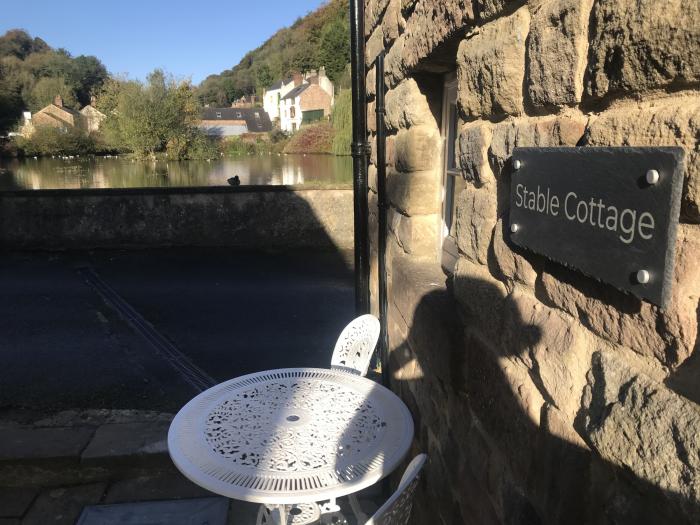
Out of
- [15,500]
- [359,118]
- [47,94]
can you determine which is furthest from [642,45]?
[47,94]

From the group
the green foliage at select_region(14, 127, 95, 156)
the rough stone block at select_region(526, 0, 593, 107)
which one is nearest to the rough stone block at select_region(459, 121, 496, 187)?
the rough stone block at select_region(526, 0, 593, 107)

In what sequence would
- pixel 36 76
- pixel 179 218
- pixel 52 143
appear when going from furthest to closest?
pixel 36 76
pixel 52 143
pixel 179 218

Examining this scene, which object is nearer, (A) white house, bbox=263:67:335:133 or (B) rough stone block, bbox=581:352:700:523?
(B) rough stone block, bbox=581:352:700:523

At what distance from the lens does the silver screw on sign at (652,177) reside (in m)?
0.85

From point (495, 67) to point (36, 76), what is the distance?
99.9m

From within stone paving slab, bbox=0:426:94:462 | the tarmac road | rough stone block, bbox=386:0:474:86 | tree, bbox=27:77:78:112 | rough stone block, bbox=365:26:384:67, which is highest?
tree, bbox=27:77:78:112

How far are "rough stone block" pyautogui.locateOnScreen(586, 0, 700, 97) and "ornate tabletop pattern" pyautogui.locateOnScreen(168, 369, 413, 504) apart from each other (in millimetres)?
1380

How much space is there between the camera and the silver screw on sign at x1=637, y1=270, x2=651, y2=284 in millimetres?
875

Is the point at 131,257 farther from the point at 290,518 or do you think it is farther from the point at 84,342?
the point at 290,518

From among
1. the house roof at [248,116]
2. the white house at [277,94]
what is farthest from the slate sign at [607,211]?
the white house at [277,94]

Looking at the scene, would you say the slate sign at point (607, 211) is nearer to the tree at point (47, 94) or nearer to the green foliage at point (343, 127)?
the green foliage at point (343, 127)

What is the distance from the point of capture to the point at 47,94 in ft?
213

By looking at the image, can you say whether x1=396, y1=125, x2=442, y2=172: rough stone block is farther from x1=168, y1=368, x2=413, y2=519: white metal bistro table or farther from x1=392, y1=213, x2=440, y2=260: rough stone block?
x1=168, y1=368, x2=413, y2=519: white metal bistro table

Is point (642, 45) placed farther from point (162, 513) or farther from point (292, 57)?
point (292, 57)
